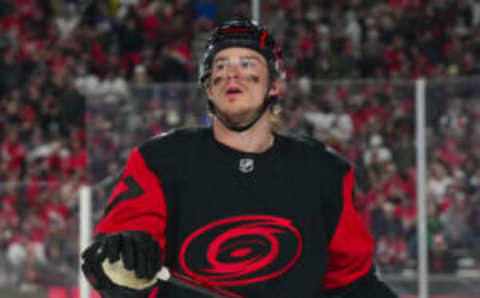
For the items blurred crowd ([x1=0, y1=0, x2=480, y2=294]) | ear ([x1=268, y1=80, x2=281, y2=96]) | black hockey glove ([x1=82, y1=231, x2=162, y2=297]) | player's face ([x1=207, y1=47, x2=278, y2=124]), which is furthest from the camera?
blurred crowd ([x1=0, y1=0, x2=480, y2=294])

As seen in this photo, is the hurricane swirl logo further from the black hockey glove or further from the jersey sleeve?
the black hockey glove

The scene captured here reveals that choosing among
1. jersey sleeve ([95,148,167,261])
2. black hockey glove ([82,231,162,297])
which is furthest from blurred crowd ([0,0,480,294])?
black hockey glove ([82,231,162,297])

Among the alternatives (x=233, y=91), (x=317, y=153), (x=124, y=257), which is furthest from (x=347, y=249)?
(x=124, y=257)

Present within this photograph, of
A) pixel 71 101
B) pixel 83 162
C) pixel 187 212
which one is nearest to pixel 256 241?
pixel 187 212

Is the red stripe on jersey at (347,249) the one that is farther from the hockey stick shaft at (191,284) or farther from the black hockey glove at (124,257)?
the black hockey glove at (124,257)

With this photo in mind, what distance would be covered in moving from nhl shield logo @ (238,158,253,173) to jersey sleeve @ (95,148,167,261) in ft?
0.66

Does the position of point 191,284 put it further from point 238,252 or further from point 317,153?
point 317,153

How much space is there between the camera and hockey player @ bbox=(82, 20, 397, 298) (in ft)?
8.71

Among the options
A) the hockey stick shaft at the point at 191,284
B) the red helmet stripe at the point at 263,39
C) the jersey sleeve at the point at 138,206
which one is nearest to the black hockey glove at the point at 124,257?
the hockey stick shaft at the point at 191,284

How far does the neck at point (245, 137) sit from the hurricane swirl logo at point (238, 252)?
19 centimetres

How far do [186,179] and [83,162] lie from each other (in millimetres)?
4699

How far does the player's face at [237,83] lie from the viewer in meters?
2.72

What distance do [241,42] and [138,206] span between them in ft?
1.56

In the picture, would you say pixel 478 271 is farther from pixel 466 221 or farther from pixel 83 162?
pixel 83 162
